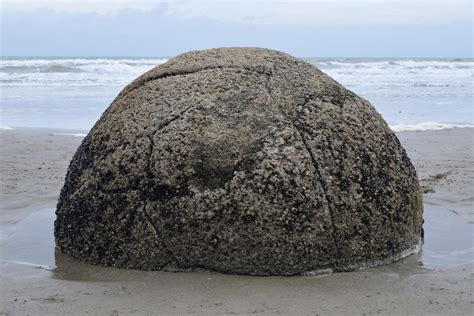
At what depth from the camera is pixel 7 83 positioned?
1068 inches

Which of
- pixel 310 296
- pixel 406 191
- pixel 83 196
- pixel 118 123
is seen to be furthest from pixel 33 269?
pixel 406 191

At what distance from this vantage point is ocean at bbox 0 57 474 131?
15.0 m

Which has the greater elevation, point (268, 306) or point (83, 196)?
point (83, 196)

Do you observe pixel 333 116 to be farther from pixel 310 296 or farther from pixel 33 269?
pixel 33 269

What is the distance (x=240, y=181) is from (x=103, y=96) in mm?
17707

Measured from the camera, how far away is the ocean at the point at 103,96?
49.3 feet

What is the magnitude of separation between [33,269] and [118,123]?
113 centimetres

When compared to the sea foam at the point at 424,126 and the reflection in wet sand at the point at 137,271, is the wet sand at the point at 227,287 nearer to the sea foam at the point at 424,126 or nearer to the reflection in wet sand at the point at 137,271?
the reflection in wet sand at the point at 137,271

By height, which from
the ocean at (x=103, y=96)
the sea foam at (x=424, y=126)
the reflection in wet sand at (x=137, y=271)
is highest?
the ocean at (x=103, y=96)

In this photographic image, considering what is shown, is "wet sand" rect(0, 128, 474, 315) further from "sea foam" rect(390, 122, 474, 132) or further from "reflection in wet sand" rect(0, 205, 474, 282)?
"sea foam" rect(390, 122, 474, 132)

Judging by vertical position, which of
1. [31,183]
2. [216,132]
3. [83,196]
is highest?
[216,132]

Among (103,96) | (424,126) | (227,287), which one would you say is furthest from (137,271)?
(103,96)

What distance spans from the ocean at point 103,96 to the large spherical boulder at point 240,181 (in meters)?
8.98

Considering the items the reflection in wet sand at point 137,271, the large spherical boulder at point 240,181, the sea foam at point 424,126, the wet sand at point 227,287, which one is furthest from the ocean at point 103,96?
the large spherical boulder at point 240,181
